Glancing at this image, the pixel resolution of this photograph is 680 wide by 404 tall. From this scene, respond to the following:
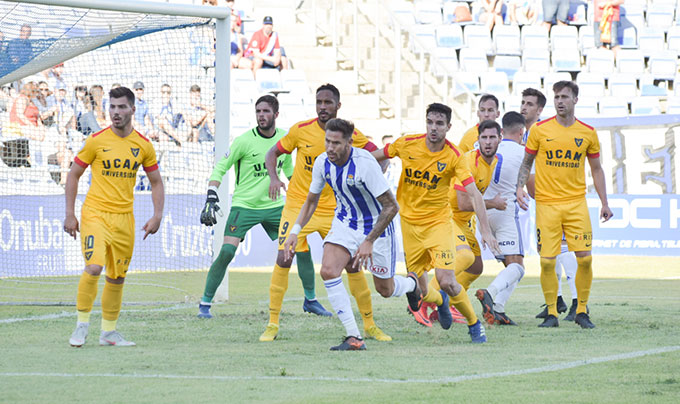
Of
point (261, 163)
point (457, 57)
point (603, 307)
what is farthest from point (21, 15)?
point (457, 57)

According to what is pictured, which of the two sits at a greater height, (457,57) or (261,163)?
(457,57)

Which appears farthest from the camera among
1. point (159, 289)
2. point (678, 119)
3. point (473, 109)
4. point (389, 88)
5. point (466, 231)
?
point (389, 88)

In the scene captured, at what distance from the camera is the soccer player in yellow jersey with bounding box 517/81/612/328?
9.52 meters

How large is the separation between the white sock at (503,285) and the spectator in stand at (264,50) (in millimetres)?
14445

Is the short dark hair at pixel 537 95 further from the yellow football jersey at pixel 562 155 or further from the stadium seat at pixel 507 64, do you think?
the stadium seat at pixel 507 64

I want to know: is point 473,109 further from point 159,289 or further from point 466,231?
point 466,231

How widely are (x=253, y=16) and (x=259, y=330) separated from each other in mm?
17554

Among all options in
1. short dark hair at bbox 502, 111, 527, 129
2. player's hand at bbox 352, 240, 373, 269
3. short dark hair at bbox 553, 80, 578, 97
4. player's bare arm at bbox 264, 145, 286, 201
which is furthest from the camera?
short dark hair at bbox 502, 111, 527, 129

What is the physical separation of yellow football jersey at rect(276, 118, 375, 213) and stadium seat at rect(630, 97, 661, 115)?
18685mm

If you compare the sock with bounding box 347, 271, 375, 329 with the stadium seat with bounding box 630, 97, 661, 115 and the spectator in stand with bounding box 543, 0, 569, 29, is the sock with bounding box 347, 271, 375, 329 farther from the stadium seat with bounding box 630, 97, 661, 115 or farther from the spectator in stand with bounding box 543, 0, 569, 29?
the spectator in stand with bounding box 543, 0, 569, 29

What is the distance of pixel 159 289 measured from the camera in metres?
13.4

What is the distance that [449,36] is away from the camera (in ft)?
89.6

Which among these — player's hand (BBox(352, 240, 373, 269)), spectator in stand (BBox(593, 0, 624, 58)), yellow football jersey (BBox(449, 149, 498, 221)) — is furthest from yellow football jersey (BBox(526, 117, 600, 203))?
spectator in stand (BBox(593, 0, 624, 58))

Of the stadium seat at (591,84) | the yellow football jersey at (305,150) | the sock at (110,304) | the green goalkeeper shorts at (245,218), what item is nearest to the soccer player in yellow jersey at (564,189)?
the yellow football jersey at (305,150)
